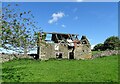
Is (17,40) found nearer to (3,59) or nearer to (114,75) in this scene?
(114,75)

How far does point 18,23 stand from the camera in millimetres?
28469

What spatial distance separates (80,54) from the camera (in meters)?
60.5

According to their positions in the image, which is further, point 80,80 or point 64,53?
point 64,53

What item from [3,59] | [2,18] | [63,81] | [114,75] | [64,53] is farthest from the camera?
[64,53]

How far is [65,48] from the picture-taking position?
59156 mm

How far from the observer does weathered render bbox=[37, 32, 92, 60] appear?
5533 centimetres

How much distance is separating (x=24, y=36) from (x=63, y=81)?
7896 millimetres

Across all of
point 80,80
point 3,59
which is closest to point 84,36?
point 3,59

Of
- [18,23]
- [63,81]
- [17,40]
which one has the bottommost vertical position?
[63,81]

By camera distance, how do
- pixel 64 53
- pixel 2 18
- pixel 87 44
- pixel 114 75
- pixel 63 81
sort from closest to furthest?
pixel 63 81
pixel 114 75
pixel 2 18
pixel 64 53
pixel 87 44

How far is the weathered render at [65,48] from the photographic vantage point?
182 ft

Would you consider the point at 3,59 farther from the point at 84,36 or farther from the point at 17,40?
the point at 84,36

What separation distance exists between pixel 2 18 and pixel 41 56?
1061 inches

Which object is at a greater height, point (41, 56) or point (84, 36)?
point (84, 36)
